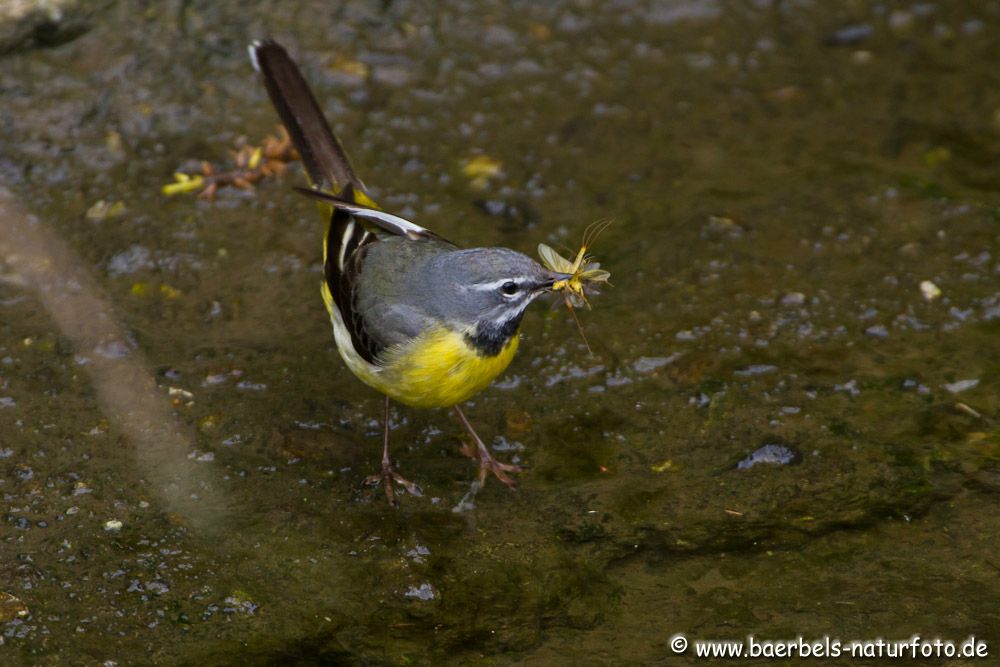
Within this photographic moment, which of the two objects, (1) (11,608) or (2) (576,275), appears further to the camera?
(2) (576,275)

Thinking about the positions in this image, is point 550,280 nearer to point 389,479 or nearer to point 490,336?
point 490,336

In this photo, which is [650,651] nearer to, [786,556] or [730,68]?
[786,556]

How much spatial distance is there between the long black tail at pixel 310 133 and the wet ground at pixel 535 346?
0.74 metres

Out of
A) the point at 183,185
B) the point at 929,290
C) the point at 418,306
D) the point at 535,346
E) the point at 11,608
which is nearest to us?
the point at 11,608

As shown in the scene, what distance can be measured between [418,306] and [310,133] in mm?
1508

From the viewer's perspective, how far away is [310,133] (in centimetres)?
595

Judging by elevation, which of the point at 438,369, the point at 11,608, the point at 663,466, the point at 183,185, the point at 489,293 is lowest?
the point at 663,466

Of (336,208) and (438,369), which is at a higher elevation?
(336,208)

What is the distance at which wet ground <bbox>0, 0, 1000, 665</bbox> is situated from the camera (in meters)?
4.46

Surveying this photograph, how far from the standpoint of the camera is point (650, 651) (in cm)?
417

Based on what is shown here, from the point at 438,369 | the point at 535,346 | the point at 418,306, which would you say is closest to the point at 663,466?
the point at 535,346

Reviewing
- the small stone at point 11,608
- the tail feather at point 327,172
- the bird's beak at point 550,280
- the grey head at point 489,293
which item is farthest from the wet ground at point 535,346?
the bird's beak at point 550,280

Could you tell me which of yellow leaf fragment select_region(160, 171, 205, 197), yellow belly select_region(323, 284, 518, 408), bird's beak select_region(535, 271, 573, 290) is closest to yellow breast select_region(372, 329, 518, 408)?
yellow belly select_region(323, 284, 518, 408)

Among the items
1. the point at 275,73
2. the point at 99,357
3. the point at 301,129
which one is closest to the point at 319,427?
the point at 99,357
